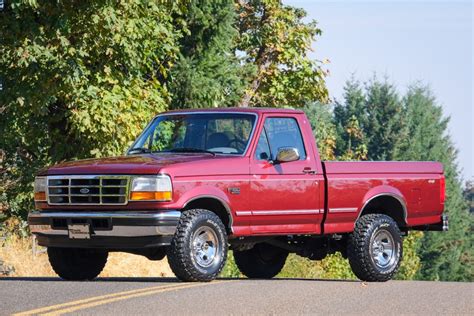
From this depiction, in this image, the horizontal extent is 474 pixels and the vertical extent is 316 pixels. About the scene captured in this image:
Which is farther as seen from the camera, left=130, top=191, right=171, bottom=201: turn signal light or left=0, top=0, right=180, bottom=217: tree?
left=0, top=0, right=180, bottom=217: tree

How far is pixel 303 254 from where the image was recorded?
15688 millimetres

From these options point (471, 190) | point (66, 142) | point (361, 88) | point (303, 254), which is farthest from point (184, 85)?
point (471, 190)

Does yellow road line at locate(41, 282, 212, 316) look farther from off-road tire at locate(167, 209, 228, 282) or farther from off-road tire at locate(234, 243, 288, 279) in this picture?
off-road tire at locate(234, 243, 288, 279)

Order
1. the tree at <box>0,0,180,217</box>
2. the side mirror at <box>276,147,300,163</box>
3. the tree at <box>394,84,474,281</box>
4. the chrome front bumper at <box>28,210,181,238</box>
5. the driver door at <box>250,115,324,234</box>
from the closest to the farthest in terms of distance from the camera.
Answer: the chrome front bumper at <box>28,210,181,238</box> < the driver door at <box>250,115,324,234</box> < the side mirror at <box>276,147,300,163</box> < the tree at <box>0,0,180,217</box> < the tree at <box>394,84,474,281</box>

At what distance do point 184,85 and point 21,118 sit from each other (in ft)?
25.2

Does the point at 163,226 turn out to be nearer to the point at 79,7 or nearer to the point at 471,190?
the point at 79,7

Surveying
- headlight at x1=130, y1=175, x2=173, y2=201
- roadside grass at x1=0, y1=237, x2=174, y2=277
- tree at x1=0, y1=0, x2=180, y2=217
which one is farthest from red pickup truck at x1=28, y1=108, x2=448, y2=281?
roadside grass at x1=0, y1=237, x2=174, y2=277

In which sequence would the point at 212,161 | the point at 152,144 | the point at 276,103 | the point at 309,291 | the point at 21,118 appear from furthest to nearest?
the point at 276,103
the point at 21,118
the point at 152,144
the point at 212,161
the point at 309,291

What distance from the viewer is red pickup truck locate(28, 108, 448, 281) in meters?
13.1

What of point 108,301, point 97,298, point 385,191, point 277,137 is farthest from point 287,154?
point 108,301

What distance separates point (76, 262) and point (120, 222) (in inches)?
66.3

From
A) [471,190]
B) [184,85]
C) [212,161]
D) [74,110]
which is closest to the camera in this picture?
[212,161]

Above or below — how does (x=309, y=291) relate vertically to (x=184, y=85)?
below

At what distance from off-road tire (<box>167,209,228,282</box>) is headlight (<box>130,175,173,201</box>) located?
38 centimetres
